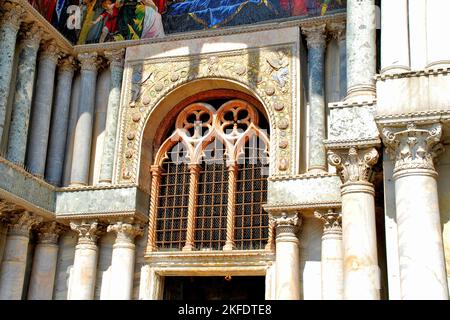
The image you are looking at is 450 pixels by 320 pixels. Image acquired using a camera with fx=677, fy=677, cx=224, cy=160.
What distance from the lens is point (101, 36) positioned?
2131 centimetres

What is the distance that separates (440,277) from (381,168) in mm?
2984

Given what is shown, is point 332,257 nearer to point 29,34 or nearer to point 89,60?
point 89,60

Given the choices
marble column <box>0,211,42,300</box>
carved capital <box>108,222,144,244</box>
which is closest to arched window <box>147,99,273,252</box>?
carved capital <box>108,222,144,244</box>

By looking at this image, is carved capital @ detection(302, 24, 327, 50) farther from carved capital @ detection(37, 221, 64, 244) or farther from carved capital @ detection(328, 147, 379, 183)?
carved capital @ detection(37, 221, 64, 244)

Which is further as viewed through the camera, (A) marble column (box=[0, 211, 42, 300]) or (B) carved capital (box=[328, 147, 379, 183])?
(A) marble column (box=[0, 211, 42, 300])

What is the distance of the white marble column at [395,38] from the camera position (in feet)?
43.1

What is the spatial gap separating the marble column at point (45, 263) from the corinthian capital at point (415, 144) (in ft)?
35.7

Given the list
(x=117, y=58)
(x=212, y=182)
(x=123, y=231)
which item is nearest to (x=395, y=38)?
(x=212, y=182)

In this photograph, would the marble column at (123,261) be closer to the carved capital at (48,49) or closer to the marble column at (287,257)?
the marble column at (287,257)

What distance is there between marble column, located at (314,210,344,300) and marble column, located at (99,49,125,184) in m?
6.48

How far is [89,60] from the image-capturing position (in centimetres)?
2103

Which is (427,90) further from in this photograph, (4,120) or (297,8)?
(4,120)

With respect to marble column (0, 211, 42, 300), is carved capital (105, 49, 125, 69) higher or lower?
higher

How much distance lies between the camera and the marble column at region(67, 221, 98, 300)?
1858 cm
